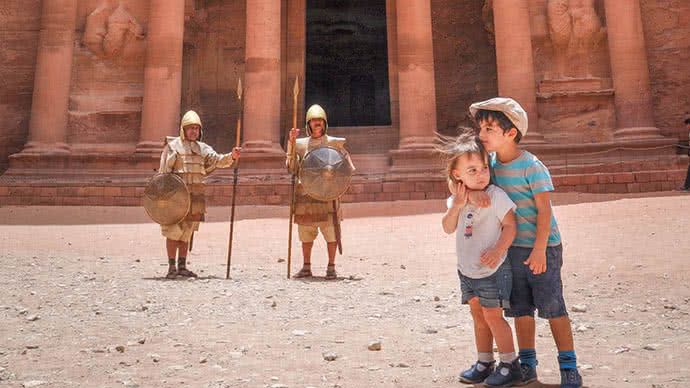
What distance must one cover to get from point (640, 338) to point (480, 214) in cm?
195

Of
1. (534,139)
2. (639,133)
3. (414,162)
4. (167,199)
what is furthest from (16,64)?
(639,133)

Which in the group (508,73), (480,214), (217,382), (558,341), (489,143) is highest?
(508,73)

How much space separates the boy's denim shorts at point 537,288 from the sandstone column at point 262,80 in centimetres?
1298

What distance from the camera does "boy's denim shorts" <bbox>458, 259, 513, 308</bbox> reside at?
290cm

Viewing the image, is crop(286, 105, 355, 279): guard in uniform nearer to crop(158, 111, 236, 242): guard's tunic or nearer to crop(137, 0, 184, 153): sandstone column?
crop(158, 111, 236, 242): guard's tunic

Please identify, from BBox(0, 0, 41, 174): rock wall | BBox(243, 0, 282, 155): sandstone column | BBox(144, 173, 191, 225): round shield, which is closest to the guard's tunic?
BBox(144, 173, 191, 225): round shield

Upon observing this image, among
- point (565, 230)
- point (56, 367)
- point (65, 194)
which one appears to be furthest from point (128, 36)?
point (56, 367)

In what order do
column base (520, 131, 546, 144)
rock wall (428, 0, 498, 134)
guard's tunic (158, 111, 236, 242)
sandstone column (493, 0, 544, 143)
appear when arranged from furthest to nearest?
1. rock wall (428, 0, 498, 134)
2. sandstone column (493, 0, 544, 143)
3. column base (520, 131, 546, 144)
4. guard's tunic (158, 111, 236, 242)

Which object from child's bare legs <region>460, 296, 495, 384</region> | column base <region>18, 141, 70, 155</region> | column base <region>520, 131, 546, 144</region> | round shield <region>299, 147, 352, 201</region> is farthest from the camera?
column base <region>18, 141, 70, 155</region>

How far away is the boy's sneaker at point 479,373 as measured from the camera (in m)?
3.05

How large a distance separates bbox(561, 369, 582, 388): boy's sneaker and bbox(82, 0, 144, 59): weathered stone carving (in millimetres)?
16782

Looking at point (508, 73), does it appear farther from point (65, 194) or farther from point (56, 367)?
point (56, 367)

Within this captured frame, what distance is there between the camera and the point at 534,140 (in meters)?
15.5

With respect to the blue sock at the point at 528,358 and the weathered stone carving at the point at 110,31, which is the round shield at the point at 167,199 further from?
the weathered stone carving at the point at 110,31
